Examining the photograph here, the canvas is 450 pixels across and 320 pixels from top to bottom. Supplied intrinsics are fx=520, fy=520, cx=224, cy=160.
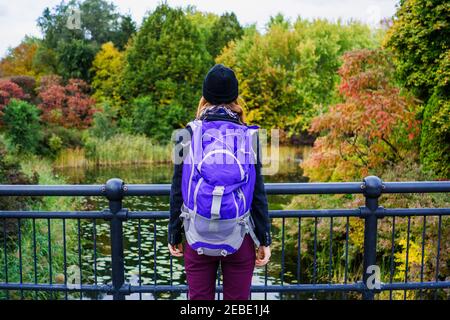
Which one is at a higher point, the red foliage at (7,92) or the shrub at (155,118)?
the red foliage at (7,92)

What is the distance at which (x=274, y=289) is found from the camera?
3.79m

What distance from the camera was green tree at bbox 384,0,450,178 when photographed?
11047 millimetres

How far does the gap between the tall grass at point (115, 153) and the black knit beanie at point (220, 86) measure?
22.4m

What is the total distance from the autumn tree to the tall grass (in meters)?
14.9

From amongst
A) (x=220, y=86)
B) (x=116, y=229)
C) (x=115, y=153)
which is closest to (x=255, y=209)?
(x=220, y=86)

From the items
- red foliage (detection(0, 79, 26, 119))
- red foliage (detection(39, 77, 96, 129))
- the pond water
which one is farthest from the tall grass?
red foliage (detection(0, 79, 26, 119))

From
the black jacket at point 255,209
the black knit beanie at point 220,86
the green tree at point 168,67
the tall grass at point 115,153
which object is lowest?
the tall grass at point 115,153

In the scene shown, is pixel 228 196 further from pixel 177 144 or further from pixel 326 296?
pixel 326 296

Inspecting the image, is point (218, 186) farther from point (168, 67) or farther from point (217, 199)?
point (168, 67)

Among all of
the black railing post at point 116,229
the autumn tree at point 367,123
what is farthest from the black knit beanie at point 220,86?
the autumn tree at point 367,123

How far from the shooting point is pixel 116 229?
3570mm

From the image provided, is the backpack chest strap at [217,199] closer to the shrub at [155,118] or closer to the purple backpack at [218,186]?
the purple backpack at [218,186]

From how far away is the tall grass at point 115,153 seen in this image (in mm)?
24423

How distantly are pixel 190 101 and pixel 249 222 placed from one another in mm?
29228
